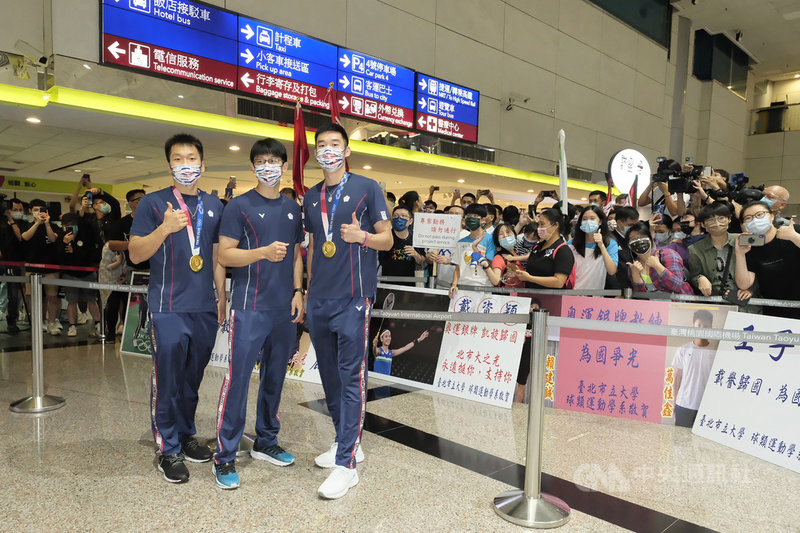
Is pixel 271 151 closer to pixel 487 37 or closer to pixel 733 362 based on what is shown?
pixel 733 362

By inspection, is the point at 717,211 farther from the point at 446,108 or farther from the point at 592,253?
the point at 446,108

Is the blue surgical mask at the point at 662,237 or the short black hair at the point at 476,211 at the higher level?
the short black hair at the point at 476,211

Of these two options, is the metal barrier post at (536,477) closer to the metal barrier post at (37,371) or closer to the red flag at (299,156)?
the red flag at (299,156)

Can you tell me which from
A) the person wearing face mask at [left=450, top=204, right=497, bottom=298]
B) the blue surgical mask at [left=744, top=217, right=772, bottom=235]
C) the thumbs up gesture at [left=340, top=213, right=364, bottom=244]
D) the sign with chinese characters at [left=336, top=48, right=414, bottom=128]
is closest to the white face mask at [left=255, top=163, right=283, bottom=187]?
the thumbs up gesture at [left=340, top=213, right=364, bottom=244]

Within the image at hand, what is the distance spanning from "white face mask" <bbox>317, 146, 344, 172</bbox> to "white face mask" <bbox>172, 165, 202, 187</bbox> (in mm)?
587

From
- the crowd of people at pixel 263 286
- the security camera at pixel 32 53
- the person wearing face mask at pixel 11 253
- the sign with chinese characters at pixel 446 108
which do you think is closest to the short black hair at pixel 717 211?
the crowd of people at pixel 263 286

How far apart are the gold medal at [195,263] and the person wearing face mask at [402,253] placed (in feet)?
8.24

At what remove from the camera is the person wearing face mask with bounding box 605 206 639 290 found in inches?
171

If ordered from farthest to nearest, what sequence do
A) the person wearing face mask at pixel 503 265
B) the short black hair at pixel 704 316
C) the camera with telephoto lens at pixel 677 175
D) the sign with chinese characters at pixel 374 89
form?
the sign with chinese characters at pixel 374 89 → the camera with telephoto lens at pixel 677 175 → the person wearing face mask at pixel 503 265 → the short black hair at pixel 704 316

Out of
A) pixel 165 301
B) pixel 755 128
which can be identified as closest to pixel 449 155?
pixel 165 301

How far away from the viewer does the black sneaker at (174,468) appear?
2512 mm

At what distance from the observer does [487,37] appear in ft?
31.2

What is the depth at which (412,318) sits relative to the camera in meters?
3.30

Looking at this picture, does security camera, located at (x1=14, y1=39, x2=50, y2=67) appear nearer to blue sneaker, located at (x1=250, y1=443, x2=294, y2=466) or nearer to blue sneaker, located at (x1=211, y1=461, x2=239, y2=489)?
blue sneaker, located at (x1=250, y1=443, x2=294, y2=466)
